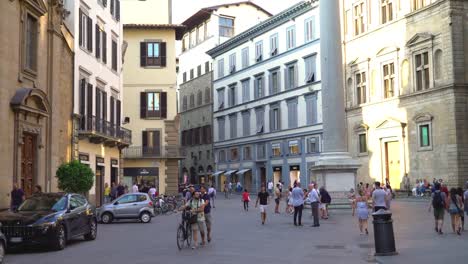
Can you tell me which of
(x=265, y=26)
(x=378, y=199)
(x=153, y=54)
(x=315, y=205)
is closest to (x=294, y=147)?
(x=265, y=26)

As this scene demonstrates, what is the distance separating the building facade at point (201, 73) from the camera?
81.1m

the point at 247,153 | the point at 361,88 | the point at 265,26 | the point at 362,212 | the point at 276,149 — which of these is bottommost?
the point at 362,212

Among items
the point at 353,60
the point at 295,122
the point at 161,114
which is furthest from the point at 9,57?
the point at 295,122

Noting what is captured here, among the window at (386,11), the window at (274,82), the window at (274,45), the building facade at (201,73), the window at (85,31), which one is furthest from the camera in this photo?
the building facade at (201,73)

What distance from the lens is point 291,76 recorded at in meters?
64.7

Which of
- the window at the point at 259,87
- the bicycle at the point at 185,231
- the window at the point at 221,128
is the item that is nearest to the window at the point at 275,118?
the window at the point at 259,87

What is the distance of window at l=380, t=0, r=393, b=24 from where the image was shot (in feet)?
164

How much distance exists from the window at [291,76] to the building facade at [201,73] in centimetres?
1813

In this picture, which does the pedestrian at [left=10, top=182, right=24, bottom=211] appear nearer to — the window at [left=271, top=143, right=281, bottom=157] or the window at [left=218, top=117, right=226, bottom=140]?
the window at [left=271, top=143, right=281, bottom=157]

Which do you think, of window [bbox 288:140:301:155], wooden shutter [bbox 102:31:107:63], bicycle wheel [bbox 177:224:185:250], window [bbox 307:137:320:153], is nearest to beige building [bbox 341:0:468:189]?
window [bbox 307:137:320:153]

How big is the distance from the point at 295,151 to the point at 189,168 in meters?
26.0

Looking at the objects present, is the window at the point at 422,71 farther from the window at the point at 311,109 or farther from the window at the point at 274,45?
the window at the point at 274,45

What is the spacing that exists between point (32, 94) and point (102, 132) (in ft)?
43.6

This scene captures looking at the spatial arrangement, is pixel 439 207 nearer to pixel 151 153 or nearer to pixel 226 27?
pixel 151 153
